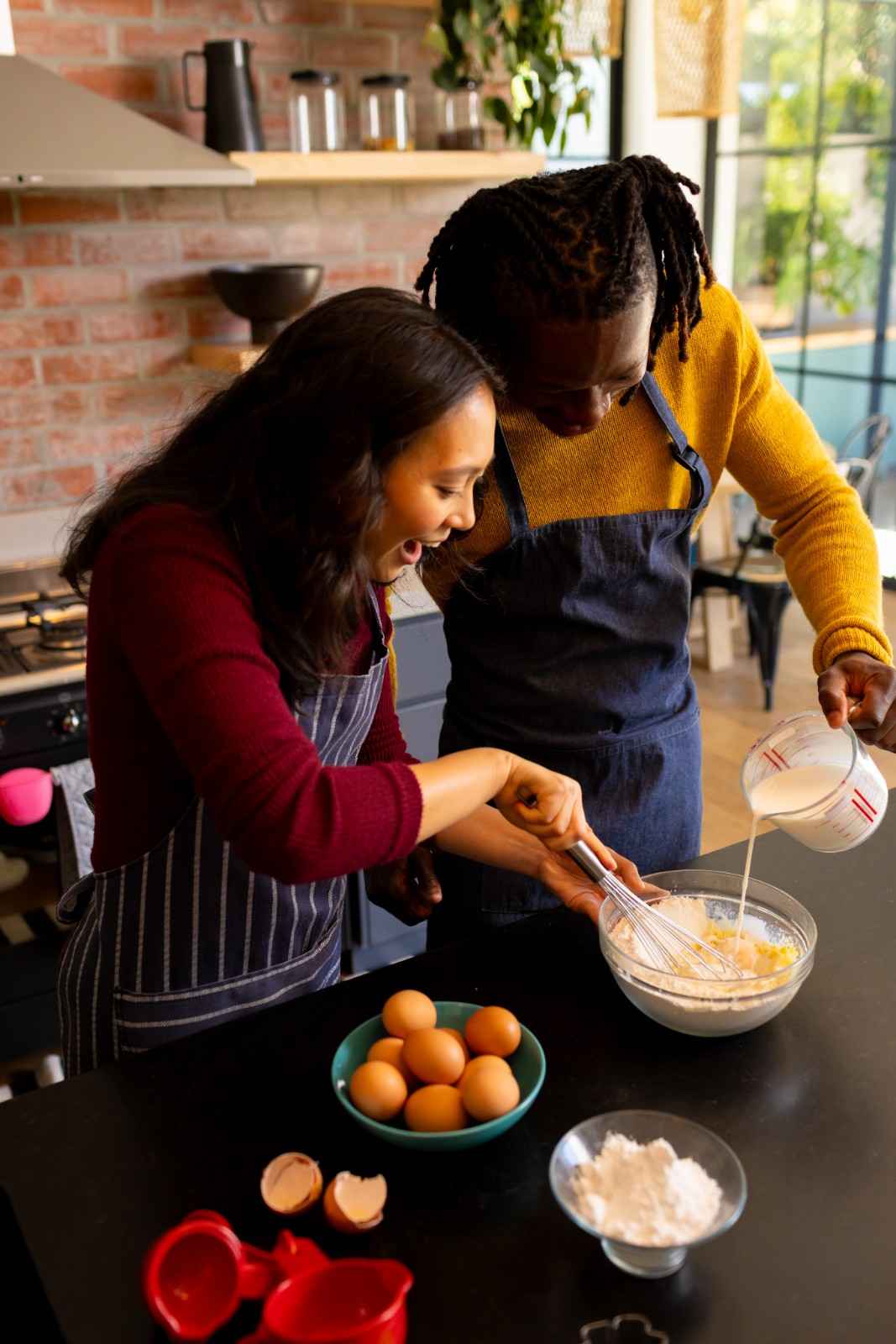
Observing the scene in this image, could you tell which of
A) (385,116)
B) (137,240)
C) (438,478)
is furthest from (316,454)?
(385,116)

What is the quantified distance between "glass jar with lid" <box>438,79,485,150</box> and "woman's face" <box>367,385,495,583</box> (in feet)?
5.77

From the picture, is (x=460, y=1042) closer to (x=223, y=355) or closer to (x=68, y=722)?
(x=68, y=722)

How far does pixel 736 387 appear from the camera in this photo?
1.30 m

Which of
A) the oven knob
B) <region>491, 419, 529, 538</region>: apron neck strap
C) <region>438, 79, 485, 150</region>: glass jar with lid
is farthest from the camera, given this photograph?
<region>438, 79, 485, 150</region>: glass jar with lid

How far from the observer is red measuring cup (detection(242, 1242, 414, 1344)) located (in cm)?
68

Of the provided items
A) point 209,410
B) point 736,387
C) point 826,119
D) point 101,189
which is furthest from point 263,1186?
point 826,119

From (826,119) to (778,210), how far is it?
1.09 ft

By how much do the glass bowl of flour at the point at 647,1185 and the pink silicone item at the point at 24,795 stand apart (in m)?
1.34

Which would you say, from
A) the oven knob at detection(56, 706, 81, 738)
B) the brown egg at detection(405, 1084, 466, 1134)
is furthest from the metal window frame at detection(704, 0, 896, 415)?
the brown egg at detection(405, 1084, 466, 1134)

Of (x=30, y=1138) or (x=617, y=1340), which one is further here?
(x=30, y=1138)

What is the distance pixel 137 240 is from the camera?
232 centimetres

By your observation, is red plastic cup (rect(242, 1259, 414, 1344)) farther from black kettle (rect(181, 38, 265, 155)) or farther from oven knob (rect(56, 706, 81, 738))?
black kettle (rect(181, 38, 265, 155))

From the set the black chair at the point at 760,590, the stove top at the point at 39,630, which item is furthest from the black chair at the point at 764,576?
the stove top at the point at 39,630

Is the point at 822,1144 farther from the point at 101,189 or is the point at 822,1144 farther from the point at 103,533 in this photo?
the point at 101,189
